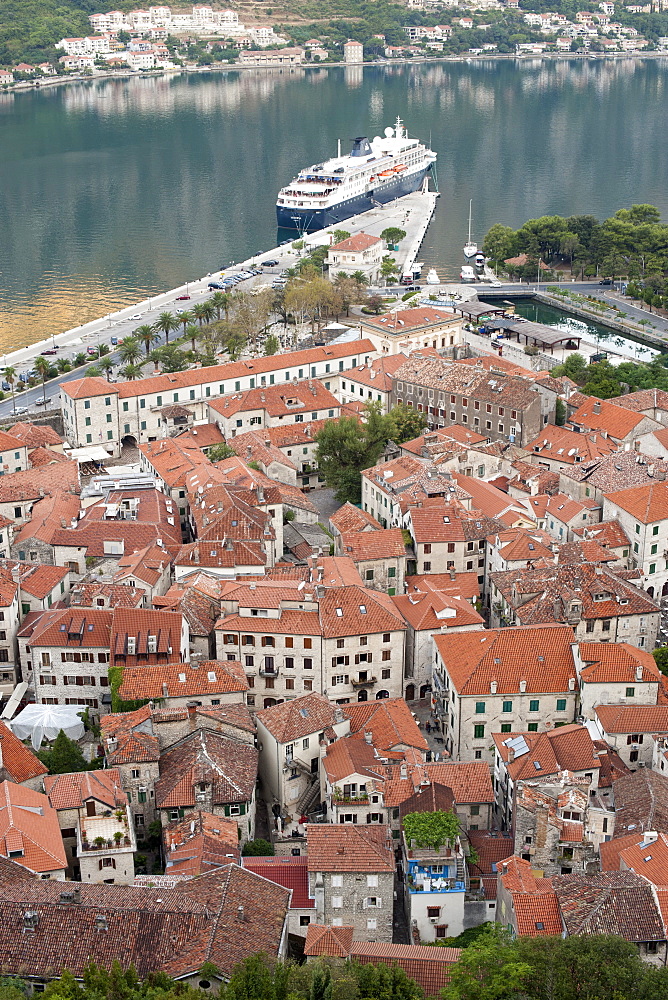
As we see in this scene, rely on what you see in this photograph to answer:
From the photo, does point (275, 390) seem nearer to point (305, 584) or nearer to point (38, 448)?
point (38, 448)

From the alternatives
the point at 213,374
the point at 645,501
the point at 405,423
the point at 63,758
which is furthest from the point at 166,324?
the point at 63,758

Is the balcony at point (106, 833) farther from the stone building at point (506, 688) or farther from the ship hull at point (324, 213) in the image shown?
the ship hull at point (324, 213)

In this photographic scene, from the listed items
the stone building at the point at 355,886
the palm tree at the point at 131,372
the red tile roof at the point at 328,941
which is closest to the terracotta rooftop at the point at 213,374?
the palm tree at the point at 131,372

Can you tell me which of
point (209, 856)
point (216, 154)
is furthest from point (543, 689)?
point (216, 154)

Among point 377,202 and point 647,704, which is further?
point 377,202

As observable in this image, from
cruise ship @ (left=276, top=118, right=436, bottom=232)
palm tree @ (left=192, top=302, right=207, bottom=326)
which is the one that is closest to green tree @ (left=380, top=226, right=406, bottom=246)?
cruise ship @ (left=276, top=118, right=436, bottom=232)

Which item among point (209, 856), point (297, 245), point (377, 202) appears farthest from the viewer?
point (377, 202)

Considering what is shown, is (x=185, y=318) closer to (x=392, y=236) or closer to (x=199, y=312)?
(x=199, y=312)
